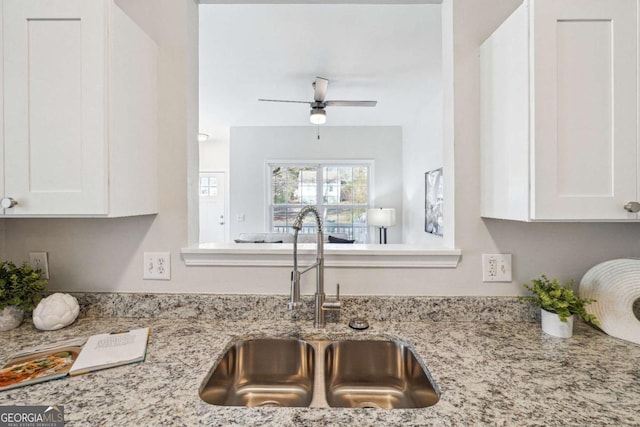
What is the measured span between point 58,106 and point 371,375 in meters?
1.36

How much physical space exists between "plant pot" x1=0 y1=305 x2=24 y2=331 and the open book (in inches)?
10.7

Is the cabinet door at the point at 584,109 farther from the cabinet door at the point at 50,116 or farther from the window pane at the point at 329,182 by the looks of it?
the window pane at the point at 329,182

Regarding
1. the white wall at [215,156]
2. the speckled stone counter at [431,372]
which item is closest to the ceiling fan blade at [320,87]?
the speckled stone counter at [431,372]

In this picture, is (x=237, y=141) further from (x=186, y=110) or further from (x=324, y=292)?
(x=324, y=292)

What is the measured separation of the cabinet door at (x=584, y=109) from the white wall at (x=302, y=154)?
4.78 metres

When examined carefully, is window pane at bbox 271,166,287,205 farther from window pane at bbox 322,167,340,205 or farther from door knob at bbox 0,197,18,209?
door knob at bbox 0,197,18,209

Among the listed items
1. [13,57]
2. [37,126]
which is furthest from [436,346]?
[13,57]

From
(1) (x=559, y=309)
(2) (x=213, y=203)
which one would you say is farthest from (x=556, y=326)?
(2) (x=213, y=203)

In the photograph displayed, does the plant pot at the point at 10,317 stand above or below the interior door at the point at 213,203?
below

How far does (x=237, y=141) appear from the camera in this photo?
5.79 meters

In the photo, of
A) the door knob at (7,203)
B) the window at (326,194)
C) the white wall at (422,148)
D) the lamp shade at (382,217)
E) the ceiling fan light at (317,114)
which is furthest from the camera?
→ the window at (326,194)

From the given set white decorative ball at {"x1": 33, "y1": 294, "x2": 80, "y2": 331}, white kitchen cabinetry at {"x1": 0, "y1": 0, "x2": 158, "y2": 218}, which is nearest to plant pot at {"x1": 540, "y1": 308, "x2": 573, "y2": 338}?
white kitchen cabinetry at {"x1": 0, "y1": 0, "x2": 158, "y2": 218}

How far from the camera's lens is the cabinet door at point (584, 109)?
94 centimetres

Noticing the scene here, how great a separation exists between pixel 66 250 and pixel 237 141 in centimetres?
470
